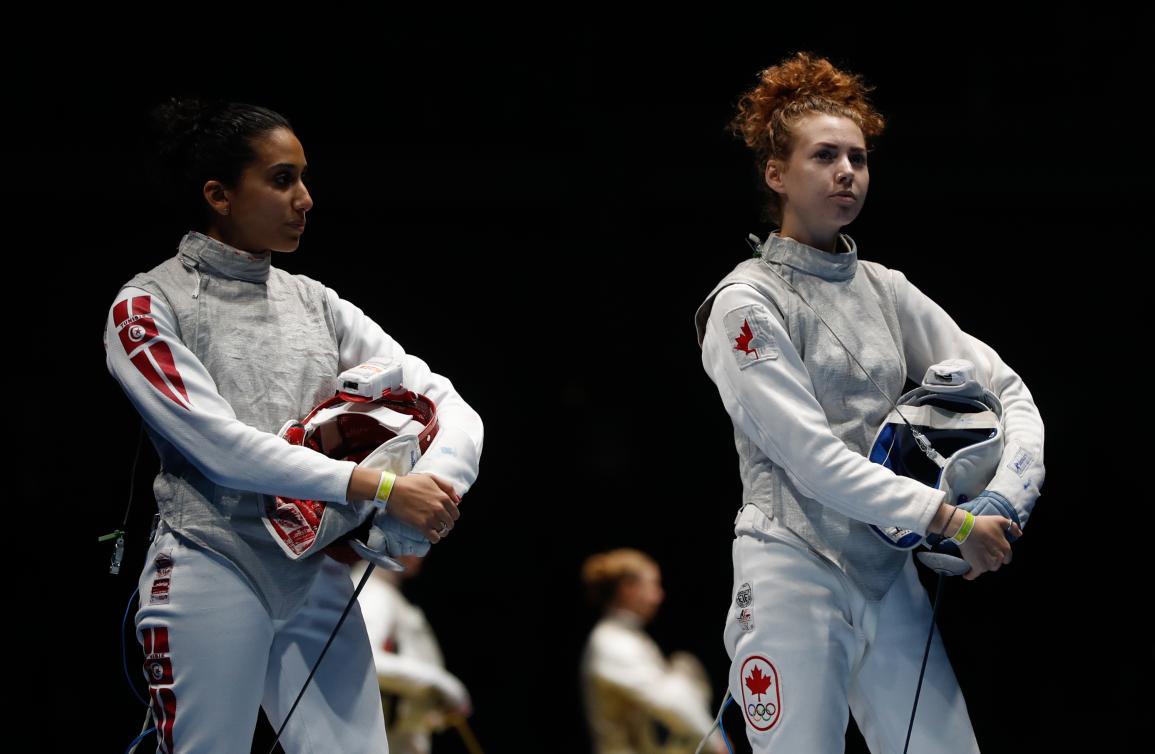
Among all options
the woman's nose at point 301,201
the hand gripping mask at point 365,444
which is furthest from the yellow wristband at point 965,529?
the woman's nose at point 301,201

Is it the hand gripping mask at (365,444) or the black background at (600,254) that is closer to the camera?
the hand gripping mask at (365,444)

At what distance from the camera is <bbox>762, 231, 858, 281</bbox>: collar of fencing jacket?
2.21 meters

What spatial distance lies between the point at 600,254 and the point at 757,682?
3.22 metres

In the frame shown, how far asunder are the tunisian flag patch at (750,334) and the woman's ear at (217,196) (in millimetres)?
830

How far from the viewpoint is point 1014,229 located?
16.5 ft

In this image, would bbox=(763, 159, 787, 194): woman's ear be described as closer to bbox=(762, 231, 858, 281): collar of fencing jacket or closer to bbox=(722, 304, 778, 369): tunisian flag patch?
bbox=(762, 231, 858, 281): collar of fencing jacket

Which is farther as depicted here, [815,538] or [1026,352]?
[1026,352]

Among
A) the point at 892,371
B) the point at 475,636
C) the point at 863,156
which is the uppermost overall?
the point at 863,156

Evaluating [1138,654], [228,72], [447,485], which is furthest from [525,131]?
[447,485]

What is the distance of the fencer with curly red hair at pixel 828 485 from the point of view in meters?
1.98

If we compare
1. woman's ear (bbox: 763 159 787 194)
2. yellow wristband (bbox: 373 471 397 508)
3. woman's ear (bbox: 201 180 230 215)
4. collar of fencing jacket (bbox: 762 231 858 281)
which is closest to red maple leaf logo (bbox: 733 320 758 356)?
collar of fencing jacket (bbox: 762 231 858 281)

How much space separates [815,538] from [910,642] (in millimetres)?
230

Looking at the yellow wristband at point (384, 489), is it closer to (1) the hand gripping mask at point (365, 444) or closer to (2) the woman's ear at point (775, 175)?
(1) the hand gripping mask at point (365, 444)

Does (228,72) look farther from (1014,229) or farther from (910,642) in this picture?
(910,642)
